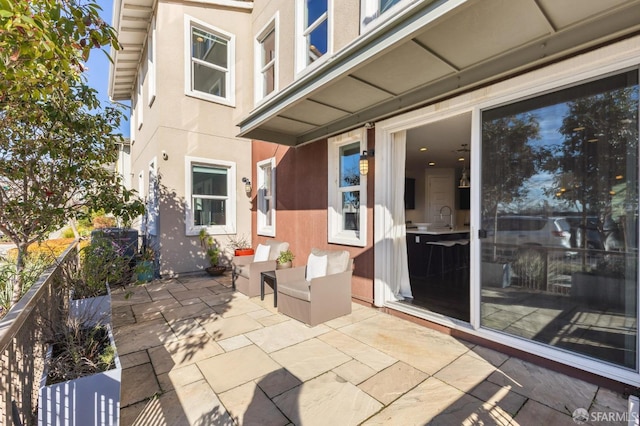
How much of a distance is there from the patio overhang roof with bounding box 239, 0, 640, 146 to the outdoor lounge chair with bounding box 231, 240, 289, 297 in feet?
8.32

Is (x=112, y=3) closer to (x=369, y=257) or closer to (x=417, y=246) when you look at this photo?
(x=369, y=257)

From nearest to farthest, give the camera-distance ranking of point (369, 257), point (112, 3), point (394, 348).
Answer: point (394, 348) < point (369, 257) < point (112, 3)

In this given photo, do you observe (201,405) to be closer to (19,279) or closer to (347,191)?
(19,279)

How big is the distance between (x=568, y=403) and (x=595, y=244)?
4.14 ft

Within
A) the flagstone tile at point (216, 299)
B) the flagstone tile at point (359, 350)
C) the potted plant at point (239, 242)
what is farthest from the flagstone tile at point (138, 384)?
the potted plant at point (239, 242)

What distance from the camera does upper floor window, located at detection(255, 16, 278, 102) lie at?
20.5 feet

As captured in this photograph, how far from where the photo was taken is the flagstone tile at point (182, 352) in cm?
274

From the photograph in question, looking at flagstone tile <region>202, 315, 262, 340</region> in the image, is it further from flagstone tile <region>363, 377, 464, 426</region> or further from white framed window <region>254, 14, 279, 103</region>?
white framed window <region>254, 14, 279, 103</region>

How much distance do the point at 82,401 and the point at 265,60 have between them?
6.74 metres

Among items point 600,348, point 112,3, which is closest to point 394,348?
point 600,348

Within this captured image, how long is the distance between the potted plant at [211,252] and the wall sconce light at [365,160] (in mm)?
3986

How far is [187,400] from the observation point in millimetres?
2205

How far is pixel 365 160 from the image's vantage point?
4273mm

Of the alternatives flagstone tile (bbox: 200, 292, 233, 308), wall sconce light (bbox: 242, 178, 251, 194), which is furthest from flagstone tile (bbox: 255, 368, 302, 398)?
wall sconce light (bbox: 242, 178, 251, 194)
